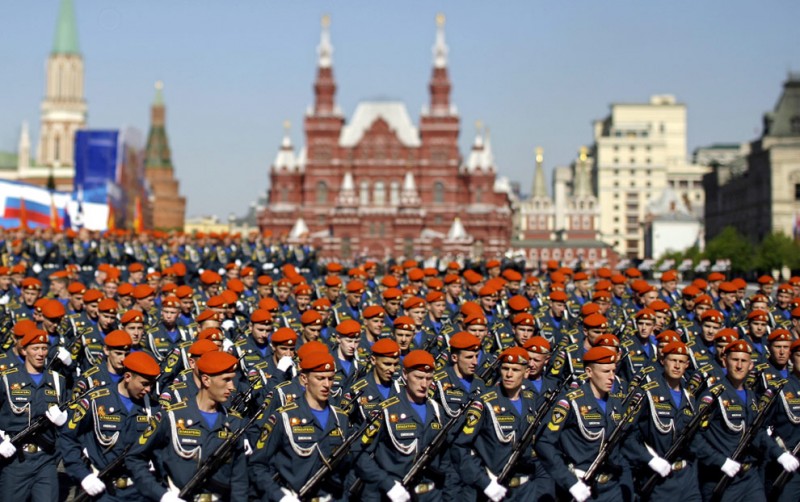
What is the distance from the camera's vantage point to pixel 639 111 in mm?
160750

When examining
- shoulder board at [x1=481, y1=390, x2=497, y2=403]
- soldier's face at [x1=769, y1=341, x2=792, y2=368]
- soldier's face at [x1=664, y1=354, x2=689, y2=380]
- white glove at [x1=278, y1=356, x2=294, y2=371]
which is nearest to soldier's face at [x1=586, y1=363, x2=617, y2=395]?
soldier's face at [x1=664, y1=354, x2=689, y2=380]

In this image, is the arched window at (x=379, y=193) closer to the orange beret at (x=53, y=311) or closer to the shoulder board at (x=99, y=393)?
the orange beret at (x=53, y=311)

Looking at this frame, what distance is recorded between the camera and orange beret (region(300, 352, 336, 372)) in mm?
7391

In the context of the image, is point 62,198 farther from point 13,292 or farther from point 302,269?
point 13,292

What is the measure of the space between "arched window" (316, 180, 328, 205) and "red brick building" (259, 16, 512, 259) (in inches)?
3.2

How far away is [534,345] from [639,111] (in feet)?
516

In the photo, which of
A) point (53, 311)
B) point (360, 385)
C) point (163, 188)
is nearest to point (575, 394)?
point (360, 385)

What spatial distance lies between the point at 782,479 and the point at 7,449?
6221mm

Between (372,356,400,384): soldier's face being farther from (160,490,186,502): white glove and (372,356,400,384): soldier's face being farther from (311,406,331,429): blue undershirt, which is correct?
(160,490,186,502): white glove

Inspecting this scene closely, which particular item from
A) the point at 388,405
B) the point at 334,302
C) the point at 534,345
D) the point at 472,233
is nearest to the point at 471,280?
the point at 334,302

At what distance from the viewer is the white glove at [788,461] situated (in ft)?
27.6

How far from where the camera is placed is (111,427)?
7.86 metres

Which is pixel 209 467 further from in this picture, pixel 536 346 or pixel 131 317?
pixel 131 317

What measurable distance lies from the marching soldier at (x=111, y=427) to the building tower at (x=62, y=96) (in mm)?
164967
